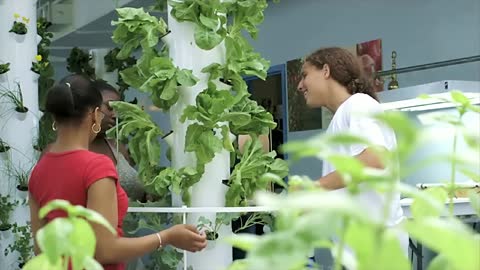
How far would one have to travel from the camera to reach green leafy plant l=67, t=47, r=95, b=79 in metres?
5.27

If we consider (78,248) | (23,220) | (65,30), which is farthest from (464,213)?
(65,30)

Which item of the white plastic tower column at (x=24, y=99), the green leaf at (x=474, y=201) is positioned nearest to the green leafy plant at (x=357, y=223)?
the green leaf at (x=474, y=201)

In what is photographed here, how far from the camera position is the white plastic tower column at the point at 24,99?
4375mm

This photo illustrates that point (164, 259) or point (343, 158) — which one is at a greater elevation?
point (343, 158)

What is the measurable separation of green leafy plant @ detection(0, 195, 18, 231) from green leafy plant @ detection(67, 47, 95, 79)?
4.09ft

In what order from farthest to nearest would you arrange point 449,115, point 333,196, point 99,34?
point 99,34 → point 449,115 → point 333,196

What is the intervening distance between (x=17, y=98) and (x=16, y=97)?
0.03ft

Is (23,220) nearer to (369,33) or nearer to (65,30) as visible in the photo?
(369,33)

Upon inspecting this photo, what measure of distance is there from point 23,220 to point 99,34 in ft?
17.5

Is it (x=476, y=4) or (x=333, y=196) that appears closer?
(x=333, y=196)

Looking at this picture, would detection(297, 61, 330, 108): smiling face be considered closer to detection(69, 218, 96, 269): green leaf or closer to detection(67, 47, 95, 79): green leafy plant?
detection(69, 218, 96, 269): green leaf

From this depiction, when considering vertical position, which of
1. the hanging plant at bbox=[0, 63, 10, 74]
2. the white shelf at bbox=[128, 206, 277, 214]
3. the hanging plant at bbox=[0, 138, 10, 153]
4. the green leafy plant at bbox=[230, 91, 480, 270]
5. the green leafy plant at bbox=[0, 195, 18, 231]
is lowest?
the green leafy plant at bbox=[0, 195, 18, 231]

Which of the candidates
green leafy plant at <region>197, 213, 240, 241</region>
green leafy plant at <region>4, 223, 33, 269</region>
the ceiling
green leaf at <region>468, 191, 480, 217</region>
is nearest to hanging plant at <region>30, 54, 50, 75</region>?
green leafy plant at <region>4, 223, 33, 269</region>

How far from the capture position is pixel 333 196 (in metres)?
0.41
